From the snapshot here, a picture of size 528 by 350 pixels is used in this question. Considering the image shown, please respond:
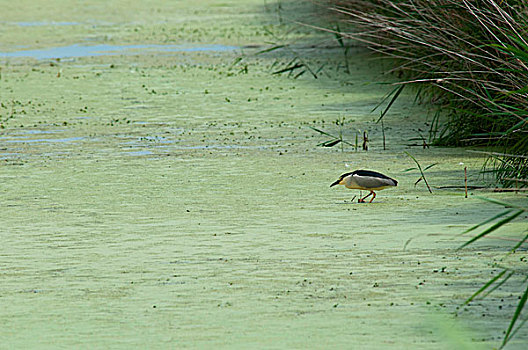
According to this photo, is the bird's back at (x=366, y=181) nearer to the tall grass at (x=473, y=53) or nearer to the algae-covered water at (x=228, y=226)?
the algae-covered water at (x=228, y=226)

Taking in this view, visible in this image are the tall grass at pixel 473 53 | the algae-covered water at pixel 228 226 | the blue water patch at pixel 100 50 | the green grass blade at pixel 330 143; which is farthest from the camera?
the blue water patch at pixel 100 50

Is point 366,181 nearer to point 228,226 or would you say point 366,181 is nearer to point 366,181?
point 366,181

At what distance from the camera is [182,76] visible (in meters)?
8.76

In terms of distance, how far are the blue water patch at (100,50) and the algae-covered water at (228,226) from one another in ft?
7.74

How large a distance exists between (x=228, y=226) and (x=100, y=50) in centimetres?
743

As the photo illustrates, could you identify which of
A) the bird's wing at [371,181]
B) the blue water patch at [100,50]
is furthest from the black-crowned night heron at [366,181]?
the blue water patch at [100,50]

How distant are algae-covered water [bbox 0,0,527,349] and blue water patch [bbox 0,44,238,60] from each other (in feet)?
7.74

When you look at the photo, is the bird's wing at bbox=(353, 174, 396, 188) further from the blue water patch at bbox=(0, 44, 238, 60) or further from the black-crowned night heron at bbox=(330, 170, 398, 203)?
the blue water patch at bbox=(0, 44, 238, 60)

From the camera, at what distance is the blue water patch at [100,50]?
1055cm

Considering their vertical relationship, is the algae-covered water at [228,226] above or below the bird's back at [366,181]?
below

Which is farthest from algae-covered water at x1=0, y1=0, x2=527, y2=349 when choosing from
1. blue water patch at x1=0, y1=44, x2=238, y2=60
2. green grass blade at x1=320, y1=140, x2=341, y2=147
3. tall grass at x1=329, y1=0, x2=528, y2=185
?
blue water patch at x1=0, y1=44, x2=238, y2=60

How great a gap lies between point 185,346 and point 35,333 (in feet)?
1.41

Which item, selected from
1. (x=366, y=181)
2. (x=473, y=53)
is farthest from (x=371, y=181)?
(x=473, y=53)

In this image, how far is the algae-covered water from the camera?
266 centimetres
